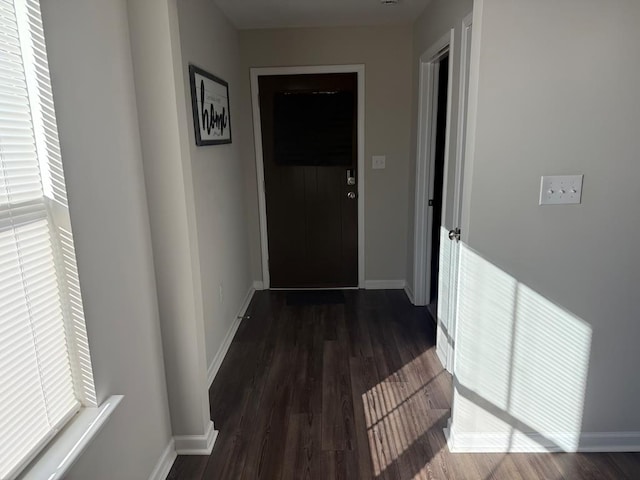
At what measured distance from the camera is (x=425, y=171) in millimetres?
3344

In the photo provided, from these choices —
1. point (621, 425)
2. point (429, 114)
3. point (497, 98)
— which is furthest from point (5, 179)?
point (429, 114)

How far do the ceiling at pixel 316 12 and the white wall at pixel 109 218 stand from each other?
1638 mm

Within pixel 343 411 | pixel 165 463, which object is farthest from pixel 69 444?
pixel 343 411

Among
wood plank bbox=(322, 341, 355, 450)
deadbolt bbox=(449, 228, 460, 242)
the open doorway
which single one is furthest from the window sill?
the open doorway

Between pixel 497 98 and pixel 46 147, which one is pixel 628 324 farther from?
pixel 46 147

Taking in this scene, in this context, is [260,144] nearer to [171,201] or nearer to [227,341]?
[227,341]

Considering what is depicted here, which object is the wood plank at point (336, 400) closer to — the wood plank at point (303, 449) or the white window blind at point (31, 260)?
the wood plank at point (303, 449)

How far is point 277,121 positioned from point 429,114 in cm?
129

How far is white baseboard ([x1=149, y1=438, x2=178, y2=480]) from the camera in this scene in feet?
5.99

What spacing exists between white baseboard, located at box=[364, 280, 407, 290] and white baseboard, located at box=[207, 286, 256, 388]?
111cm

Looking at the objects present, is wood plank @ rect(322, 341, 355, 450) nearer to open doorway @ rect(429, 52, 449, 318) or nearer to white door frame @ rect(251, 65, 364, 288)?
open doorway @ rect(429, 52, 449, 318)

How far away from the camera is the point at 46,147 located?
117cm

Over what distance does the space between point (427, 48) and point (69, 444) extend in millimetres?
3028

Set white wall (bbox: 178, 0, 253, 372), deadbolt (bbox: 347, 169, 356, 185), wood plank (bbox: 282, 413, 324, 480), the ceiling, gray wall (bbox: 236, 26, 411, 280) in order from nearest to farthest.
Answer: wood plank (bbox: 282, 413, 324, 480) → white wall (bbox: 178, 0, 253, 372) → the ceiling → gray wall (bbox: 236, 26, 411, 280) → deadbolt (bbox: 347, 169, 356, 185)
